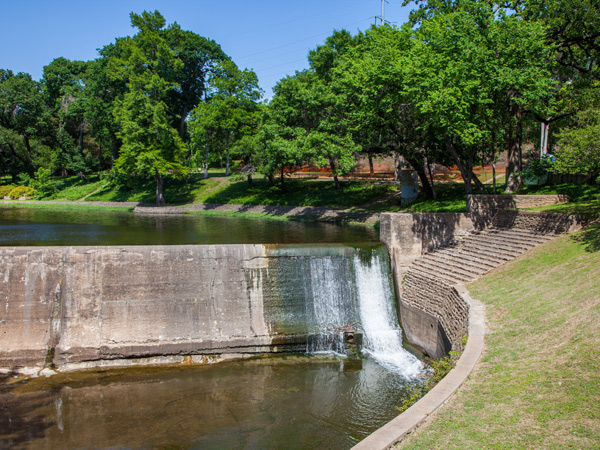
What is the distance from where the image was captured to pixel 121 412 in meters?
10.9

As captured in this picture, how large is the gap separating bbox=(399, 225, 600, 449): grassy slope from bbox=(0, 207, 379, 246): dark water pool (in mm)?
12469

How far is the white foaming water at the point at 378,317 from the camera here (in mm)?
14664

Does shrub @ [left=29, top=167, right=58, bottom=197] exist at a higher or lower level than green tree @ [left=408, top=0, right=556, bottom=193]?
lower

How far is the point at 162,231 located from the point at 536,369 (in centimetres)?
2305

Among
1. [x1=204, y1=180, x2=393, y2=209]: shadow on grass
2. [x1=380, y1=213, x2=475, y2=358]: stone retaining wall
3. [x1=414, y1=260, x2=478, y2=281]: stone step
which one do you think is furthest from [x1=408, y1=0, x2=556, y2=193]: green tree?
[x1=204, y1=180, x2=393, y2=209]: shadow on grass

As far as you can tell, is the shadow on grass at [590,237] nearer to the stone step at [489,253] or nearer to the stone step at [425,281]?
the stone step at [489,253]

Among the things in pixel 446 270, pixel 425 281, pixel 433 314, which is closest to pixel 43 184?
pixel 425 281

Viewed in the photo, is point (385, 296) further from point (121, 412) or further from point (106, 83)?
point (106, 83)

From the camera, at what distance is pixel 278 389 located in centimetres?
1209

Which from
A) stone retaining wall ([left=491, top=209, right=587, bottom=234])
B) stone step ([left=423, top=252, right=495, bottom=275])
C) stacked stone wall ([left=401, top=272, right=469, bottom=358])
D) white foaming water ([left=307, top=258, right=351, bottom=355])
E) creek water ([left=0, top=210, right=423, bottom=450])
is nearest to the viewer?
creek water ([left=0, top=210, right=423, bottom=450])

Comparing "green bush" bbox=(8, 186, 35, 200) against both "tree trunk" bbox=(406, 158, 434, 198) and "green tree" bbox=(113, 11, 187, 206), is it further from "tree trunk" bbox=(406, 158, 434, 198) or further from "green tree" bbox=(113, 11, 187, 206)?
"tree trunk" bbox=(406, 158, 434, 198)

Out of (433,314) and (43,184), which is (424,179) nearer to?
(433,314)

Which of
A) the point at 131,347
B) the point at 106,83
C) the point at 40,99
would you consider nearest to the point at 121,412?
the point at 131,347

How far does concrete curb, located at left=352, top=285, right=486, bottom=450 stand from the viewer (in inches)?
263
